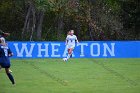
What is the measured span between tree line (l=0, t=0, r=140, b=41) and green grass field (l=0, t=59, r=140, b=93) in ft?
45.7

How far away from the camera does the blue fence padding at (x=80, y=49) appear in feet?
109

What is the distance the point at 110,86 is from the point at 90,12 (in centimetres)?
2954

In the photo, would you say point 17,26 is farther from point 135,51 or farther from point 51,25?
point 135,51

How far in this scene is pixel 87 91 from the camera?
17562 mm

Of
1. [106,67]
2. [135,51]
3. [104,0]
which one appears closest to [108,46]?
[135,51]

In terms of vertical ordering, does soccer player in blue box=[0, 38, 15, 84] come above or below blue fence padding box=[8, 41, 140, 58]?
above

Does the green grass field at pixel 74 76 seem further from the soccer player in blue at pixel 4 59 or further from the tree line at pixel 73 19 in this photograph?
the tree line at pixel 73 19

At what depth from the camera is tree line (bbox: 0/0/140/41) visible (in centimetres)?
4544

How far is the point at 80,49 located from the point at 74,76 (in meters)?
11.3

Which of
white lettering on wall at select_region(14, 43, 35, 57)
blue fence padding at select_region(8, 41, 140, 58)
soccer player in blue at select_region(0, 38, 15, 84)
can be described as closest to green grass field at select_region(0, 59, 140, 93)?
soccer player in blue at select_region(0, 38, 15, 84)

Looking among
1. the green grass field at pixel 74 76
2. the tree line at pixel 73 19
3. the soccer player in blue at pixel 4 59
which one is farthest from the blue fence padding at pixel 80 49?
the soccer player in blue at pixel 4 59

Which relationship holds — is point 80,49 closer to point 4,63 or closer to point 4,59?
point 4,59

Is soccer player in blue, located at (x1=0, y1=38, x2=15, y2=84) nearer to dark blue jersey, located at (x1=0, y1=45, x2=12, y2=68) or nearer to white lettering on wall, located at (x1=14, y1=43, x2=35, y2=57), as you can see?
dark blue jersey, located at (x1=0, y1=45, x2=12, y2=68)

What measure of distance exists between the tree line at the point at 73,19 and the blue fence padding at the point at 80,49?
33.9 feet
